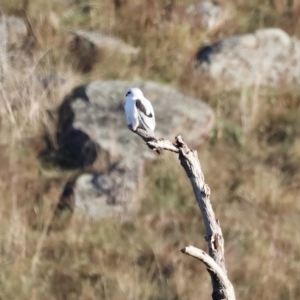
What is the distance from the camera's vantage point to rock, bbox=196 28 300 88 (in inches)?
289

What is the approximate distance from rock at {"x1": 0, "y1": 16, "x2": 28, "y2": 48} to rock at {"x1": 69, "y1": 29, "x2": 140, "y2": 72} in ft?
1.76

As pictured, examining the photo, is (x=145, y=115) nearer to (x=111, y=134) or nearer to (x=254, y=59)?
(x=111, y=134)

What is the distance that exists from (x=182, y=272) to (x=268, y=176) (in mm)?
1466

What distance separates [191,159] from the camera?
254 centimetres

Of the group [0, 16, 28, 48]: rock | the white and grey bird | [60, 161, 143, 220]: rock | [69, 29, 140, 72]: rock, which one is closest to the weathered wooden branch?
the white and grey bird

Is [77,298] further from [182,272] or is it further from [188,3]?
[188,3]

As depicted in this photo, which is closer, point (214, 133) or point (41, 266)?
point (41, 266)

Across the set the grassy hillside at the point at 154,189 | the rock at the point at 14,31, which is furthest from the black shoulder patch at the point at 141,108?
the rock at the point at 14,31

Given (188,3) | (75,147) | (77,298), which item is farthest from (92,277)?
(188,3)

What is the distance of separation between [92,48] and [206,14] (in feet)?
5.02

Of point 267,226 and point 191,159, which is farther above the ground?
point 191,159

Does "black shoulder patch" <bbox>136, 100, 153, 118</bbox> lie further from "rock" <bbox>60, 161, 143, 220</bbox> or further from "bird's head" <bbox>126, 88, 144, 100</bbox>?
"rock" <bbox>60, 161, 143, 220</bbox>

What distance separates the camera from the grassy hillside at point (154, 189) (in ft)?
15.5

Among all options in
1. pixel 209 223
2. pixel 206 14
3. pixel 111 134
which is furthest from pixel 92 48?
pixel 209 223
